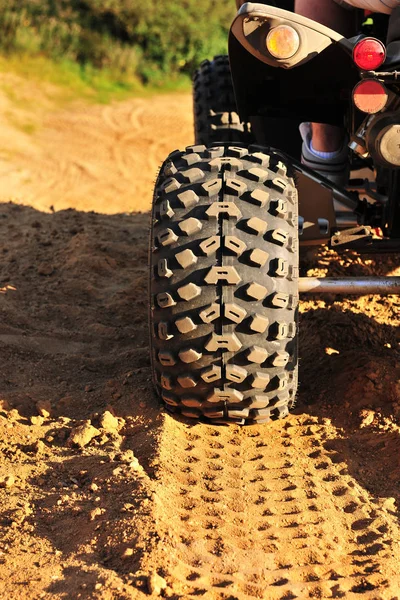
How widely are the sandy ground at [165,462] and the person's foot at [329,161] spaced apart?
0.82 m

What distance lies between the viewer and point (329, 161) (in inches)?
169

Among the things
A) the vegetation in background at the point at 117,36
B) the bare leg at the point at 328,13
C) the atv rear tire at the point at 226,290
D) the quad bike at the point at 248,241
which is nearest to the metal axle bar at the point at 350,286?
the quad bike at the point at 248,241

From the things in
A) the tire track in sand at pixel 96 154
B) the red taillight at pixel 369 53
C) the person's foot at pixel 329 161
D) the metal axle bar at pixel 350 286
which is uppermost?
the red taillight at pixel 369 53

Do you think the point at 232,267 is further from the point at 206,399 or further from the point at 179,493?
the point at 179,493

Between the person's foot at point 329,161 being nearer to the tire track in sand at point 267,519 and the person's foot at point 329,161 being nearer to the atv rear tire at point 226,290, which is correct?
the atv rear tire at point 226,290

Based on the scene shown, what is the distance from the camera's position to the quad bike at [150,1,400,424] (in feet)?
10.0

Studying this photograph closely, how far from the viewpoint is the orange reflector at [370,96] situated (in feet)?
9.87

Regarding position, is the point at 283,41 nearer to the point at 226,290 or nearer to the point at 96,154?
the point at 226,290

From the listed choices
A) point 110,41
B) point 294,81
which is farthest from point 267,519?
point 110,41

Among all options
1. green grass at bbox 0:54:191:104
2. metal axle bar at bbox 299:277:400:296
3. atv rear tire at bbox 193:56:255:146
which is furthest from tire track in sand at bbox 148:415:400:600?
green grass at bbox 0:54:191:104

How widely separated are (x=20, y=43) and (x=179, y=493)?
38.6 feet

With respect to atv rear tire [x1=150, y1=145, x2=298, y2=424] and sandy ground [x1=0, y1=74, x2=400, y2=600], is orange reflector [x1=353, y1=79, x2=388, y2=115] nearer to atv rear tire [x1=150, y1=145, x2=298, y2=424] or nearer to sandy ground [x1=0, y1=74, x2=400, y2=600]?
atv rear tire [x1=150, y1=145, x2=298, y2=424]

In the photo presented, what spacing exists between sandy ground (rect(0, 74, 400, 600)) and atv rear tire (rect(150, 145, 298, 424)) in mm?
272

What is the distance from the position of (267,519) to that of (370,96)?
1.51 metres
